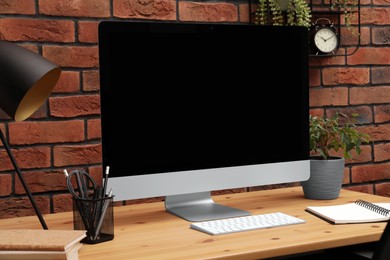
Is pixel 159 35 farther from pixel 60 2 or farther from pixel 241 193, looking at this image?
pixel 241 193

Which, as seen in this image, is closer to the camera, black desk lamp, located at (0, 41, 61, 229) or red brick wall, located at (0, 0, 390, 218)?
black desk lamp, located at (0, 41, 61, 229)

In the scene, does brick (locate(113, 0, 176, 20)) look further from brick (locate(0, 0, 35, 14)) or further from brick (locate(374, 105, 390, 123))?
brick (locate(374, 105, 390, 123))

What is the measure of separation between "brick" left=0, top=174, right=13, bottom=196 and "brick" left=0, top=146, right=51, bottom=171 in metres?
0.03

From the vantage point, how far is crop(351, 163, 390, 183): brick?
2.44 metres

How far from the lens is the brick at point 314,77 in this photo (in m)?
2.33

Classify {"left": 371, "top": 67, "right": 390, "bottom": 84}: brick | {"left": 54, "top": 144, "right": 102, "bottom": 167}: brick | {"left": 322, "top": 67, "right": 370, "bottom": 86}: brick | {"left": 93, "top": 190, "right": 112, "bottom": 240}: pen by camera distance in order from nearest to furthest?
{"left": 93, "top": 190, "right": 112, "bottom": 240}: pen
{"left": 54, "top": 144, "right": 102, "bottom": 167}: brick
{"left": 322, "top": 67, "right": 370, "bottom": 86}: brick
{"left": 371, "top": 67, "right": 390, "bottom": 84}: brick

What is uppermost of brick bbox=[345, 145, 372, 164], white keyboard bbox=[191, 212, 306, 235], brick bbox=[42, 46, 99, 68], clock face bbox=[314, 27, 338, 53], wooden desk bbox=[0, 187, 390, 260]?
clock face bbox=[314, 27, 338, 53]

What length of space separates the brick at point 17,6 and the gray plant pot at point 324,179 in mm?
1020

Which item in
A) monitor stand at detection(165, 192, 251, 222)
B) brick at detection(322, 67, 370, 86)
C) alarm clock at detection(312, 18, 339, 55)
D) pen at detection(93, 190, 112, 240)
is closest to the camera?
pen at detection(93, 190, 112, 240)

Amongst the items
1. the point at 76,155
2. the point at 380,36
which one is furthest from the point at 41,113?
the point at 380,36

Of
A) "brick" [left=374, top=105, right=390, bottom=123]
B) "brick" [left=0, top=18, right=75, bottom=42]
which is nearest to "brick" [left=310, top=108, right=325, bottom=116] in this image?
"brick" [left=374, top=105, right=390, bottom=123]

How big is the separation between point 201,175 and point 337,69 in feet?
3.14

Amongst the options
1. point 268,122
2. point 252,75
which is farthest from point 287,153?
point 252,75

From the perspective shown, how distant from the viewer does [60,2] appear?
6.26 feet
